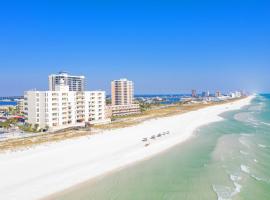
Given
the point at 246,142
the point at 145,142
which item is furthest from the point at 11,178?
the point at 246,142

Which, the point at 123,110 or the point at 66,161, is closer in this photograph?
the point at 66,161

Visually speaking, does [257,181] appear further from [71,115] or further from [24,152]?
[71,115]

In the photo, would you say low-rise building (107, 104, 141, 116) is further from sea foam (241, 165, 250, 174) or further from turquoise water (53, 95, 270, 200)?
sea foam (241, 165, 250, 174)

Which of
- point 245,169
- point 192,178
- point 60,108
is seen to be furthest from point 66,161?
point 60,108

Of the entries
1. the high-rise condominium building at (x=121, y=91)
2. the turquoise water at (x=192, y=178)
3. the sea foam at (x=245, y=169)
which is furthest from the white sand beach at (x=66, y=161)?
the high-rise condominium building at (x=121, y=91)

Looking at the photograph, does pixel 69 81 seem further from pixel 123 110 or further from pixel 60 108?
pixel 60 108

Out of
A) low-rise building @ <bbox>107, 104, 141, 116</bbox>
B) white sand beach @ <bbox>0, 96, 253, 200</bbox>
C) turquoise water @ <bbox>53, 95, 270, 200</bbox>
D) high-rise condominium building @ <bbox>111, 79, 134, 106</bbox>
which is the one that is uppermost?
high-rise condominium building @ <bbox>111, 79, 134, 106</bbox>

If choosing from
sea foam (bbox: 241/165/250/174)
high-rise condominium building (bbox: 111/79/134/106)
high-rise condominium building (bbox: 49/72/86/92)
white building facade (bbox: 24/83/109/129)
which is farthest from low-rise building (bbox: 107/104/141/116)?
sea foam (bbox: 241/165/250/174)

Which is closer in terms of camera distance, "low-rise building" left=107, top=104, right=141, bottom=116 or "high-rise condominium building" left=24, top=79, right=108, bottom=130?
"high-rise condominium building" left=24, top=79, right=108, bottom=130
